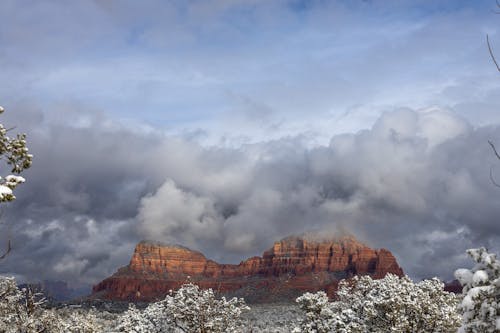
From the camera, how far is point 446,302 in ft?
139

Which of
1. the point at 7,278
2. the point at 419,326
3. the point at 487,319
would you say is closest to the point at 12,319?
the point at 7,278

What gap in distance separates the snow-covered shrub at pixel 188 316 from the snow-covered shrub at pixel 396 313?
785 centimetres

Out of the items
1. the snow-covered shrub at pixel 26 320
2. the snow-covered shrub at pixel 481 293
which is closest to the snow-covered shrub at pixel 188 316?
the snow-covered shrub at pixel 26 320

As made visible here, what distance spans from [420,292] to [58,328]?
3429cm

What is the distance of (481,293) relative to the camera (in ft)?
56.2

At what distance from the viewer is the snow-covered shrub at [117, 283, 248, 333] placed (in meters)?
46.2

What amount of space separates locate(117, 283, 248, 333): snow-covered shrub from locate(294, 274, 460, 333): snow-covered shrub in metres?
7.85

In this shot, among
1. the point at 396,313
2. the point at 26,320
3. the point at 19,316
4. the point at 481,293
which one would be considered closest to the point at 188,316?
the point at 26,320

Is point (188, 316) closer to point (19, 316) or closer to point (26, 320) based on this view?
point (26, 320)

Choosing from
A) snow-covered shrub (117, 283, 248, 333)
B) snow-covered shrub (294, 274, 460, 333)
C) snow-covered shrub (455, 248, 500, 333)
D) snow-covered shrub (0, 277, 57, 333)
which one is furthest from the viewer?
snow-covered shrub (0, 277, 57, 333)

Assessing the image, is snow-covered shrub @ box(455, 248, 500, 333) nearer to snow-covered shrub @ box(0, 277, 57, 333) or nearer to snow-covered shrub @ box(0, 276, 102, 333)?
snow-covered shrub @ box(0, 277, 57, 333)

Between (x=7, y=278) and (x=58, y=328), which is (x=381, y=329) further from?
(x=7, y=278)

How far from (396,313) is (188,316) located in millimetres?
18416

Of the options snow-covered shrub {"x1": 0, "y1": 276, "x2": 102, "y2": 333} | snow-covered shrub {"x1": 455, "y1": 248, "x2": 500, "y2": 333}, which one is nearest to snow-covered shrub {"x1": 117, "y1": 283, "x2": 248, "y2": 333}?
snow-covered shrub {"x1": 0, "y1": 276, "x2": 102, "y2": 333}
